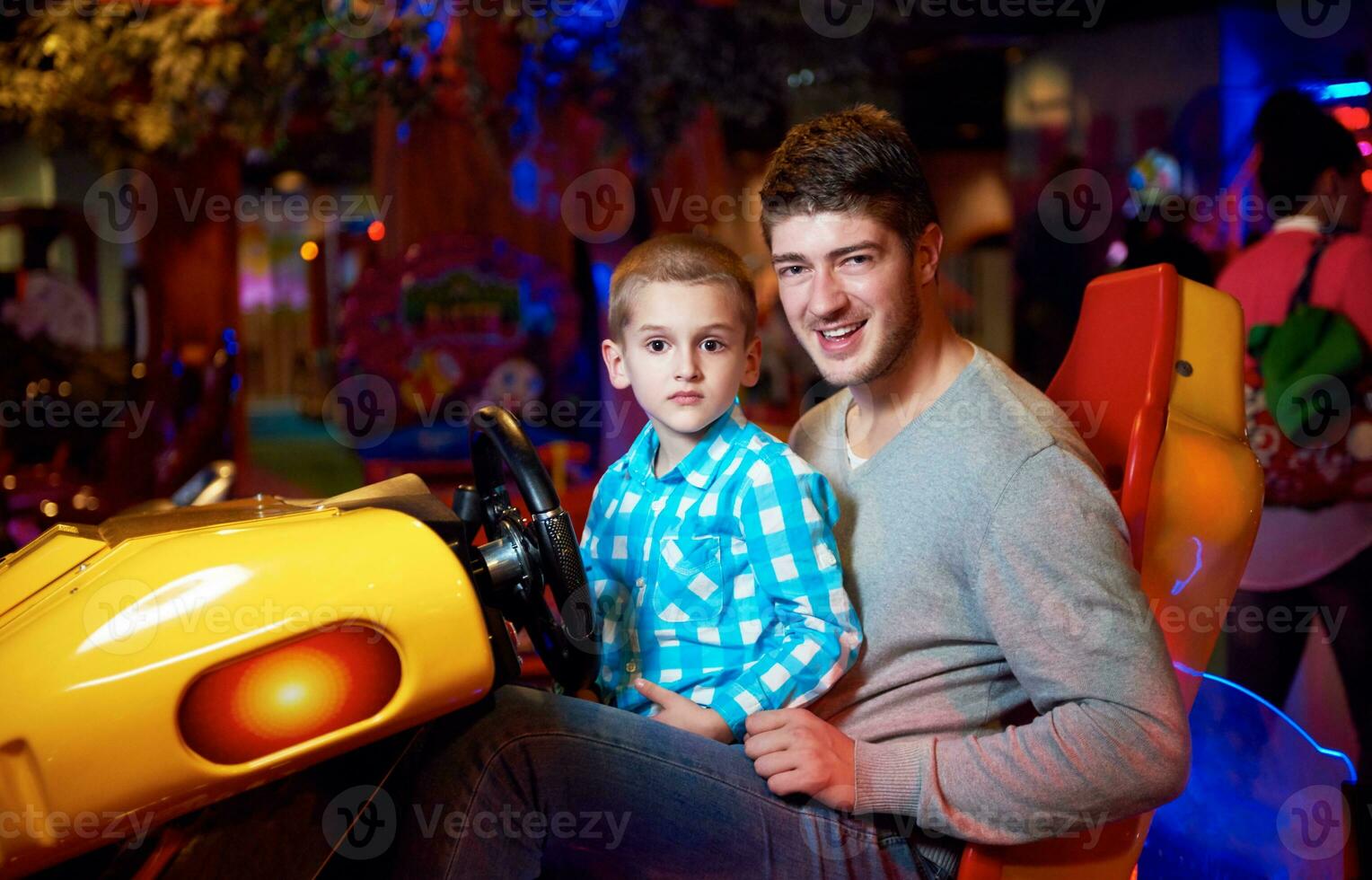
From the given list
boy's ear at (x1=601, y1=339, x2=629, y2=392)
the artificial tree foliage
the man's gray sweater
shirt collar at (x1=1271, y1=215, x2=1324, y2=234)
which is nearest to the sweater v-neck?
the man's gray sweater

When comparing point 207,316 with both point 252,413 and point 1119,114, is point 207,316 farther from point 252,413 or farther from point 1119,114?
point 252,413

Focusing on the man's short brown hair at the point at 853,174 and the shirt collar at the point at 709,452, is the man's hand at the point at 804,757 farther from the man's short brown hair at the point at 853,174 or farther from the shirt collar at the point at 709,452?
the man's short brown hair at the point at 853,174

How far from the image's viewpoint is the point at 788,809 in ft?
4.12

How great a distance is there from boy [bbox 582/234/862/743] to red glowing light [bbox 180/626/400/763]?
416 mm

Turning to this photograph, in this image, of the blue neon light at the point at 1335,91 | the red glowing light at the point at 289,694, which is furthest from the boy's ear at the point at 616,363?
the blue neon light at the point at 1335,91

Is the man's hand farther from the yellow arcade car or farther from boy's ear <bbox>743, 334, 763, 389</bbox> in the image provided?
boy's ear <bbox>743, 334, 763, 389</bbox>

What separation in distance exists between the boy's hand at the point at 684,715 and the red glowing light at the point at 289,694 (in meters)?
0.38

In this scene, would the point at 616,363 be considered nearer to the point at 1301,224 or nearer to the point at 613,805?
the point at 613,805

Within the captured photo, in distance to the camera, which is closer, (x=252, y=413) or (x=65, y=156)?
(x=65, y=156)

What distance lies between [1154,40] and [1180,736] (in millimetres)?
5594

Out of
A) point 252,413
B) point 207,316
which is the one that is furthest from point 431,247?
point 252,413

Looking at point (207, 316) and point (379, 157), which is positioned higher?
point (379, 157)

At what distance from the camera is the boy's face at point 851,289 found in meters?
1.41

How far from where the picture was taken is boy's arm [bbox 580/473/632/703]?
4.98ft
